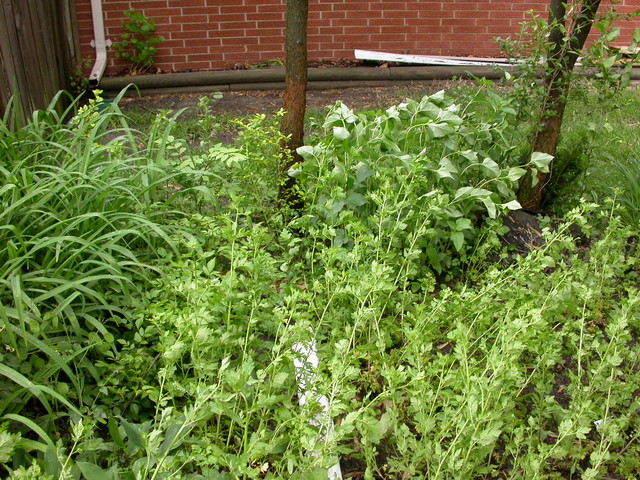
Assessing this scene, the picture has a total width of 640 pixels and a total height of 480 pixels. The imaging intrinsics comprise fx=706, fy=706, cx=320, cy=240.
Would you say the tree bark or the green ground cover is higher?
the tree bark

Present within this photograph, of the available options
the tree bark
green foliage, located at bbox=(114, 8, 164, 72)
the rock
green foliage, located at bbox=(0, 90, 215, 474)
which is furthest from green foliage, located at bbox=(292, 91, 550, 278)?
green foliage, located at bbox=(114, 8, 164, 72)

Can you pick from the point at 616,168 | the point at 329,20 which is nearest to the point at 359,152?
the point at 616,168

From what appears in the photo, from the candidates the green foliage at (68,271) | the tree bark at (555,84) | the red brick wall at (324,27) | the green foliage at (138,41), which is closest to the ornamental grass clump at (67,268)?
the green foliage at (68,271)

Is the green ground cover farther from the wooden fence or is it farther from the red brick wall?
the red brick wall

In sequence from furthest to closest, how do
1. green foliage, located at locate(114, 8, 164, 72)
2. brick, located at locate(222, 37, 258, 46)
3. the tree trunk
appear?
brick, located at locate(222, 37, 258, 46), green foliage, located at locate(114, 8, 164, 72), the tree trunk

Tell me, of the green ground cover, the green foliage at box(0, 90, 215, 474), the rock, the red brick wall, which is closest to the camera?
the green ground cover

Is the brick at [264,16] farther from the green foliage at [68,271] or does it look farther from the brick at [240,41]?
the green foliage at [68,271]

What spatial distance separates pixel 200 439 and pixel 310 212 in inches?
60.4

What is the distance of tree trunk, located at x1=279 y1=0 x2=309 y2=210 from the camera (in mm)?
4043

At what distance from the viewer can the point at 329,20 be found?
851 cm

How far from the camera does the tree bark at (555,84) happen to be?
13.7ft

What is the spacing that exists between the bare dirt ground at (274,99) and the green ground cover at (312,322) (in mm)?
3157

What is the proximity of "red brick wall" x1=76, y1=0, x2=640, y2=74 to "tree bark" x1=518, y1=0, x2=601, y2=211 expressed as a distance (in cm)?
432

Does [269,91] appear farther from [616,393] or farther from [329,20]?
[616,393]
